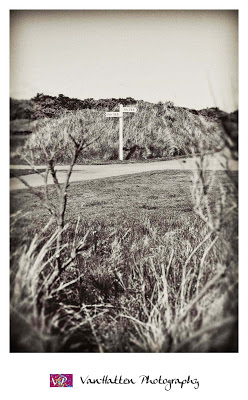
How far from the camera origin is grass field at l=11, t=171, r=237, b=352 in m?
2.61

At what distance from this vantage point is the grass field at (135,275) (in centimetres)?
261

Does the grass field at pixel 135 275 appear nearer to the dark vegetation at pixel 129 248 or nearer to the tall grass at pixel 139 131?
the dark vegetation at pixel 129 248

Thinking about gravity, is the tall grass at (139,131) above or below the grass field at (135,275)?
above

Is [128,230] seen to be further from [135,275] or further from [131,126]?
[131,126]

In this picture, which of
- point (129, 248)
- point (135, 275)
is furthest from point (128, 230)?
point (135, 275)

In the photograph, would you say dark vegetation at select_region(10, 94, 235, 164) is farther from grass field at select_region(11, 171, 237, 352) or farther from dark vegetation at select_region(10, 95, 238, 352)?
grass field at select_region(11, 171, 237, 352)

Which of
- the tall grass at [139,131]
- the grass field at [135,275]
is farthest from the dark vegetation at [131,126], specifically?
the grass field at [135,275]

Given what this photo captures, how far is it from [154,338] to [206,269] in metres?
0.68

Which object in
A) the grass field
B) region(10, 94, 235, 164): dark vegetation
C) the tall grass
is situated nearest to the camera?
the grass field

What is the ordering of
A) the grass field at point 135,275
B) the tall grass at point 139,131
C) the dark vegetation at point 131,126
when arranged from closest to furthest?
the grass field at point 135,275
the dark vegetation at point 131,126
the tall grass at point 139,131

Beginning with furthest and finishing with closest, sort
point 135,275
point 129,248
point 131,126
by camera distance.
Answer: point 131,126
point 129,248
point 135,275

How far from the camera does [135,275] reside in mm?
3646

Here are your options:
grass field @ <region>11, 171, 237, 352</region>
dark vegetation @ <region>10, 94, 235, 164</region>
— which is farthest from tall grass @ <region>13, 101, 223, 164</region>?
grass field @ <region>11, 171, 237, 352</region>
